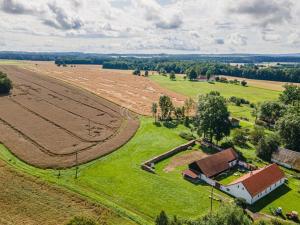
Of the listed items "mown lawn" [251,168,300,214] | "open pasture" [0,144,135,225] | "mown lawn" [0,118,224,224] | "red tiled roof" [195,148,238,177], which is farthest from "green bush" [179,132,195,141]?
"open pasture" [0,144,135,225]

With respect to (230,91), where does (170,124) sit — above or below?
above

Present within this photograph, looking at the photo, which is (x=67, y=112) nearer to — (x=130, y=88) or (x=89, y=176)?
(x=89, y=176)

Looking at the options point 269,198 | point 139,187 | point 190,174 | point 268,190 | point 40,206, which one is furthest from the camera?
point 190,174

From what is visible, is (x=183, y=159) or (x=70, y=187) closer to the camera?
(x=70, y=187)

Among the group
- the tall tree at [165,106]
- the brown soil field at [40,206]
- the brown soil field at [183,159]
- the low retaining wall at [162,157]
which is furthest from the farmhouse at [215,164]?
the tall tree at [165,106]

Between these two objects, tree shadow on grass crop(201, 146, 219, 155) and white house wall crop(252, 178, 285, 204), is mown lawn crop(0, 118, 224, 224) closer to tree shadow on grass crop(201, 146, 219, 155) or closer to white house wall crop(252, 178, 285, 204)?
white house wall crop(252, 178, 285, 204)

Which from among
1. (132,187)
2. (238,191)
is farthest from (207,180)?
(132,187)

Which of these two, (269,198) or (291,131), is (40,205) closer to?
(269,198)
